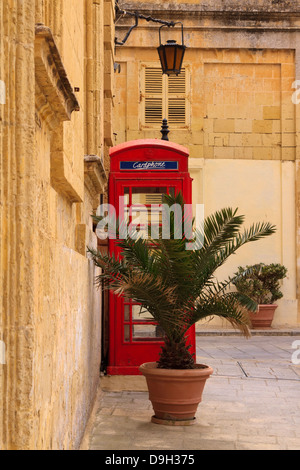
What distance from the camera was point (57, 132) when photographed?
4355mm

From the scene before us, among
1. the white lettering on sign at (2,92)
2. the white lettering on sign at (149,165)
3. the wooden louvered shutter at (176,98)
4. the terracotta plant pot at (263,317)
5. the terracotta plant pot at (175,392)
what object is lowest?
the terracotta plant pot at (263,317)

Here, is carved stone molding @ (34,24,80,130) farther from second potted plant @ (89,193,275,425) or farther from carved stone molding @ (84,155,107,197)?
second potted plant @ (89,193,275,425)

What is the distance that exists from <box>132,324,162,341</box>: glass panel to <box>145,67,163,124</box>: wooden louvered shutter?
478 inches

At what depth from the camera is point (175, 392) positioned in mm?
7473

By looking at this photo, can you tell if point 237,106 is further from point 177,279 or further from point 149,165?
point 177,279

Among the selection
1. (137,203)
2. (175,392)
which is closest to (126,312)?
(137,203)

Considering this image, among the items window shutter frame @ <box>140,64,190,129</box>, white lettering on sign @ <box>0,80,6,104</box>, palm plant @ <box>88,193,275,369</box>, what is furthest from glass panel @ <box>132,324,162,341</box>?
window shutter frame @ <box>140,64,190,129</box>

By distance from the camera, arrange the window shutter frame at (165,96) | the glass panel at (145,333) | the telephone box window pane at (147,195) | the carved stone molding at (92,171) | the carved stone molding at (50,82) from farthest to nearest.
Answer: the window shutter frame at (165,96) → the glass panel at (145,333) → the telephone box window pane at (147,195) → the carved stone molding at (92,171) → the carved stone molding at (50,82)

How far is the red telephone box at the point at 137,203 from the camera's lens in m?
9.94

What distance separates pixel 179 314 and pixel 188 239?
719 millimetres

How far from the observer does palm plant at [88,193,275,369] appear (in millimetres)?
7434

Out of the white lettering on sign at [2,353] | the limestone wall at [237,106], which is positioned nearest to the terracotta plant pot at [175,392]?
the white lettering on sign at [2,353]

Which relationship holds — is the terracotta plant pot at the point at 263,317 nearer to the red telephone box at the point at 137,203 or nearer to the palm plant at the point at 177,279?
the red telephone box at the point at 137,203

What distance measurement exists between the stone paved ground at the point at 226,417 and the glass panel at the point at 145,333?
0.85 metres
